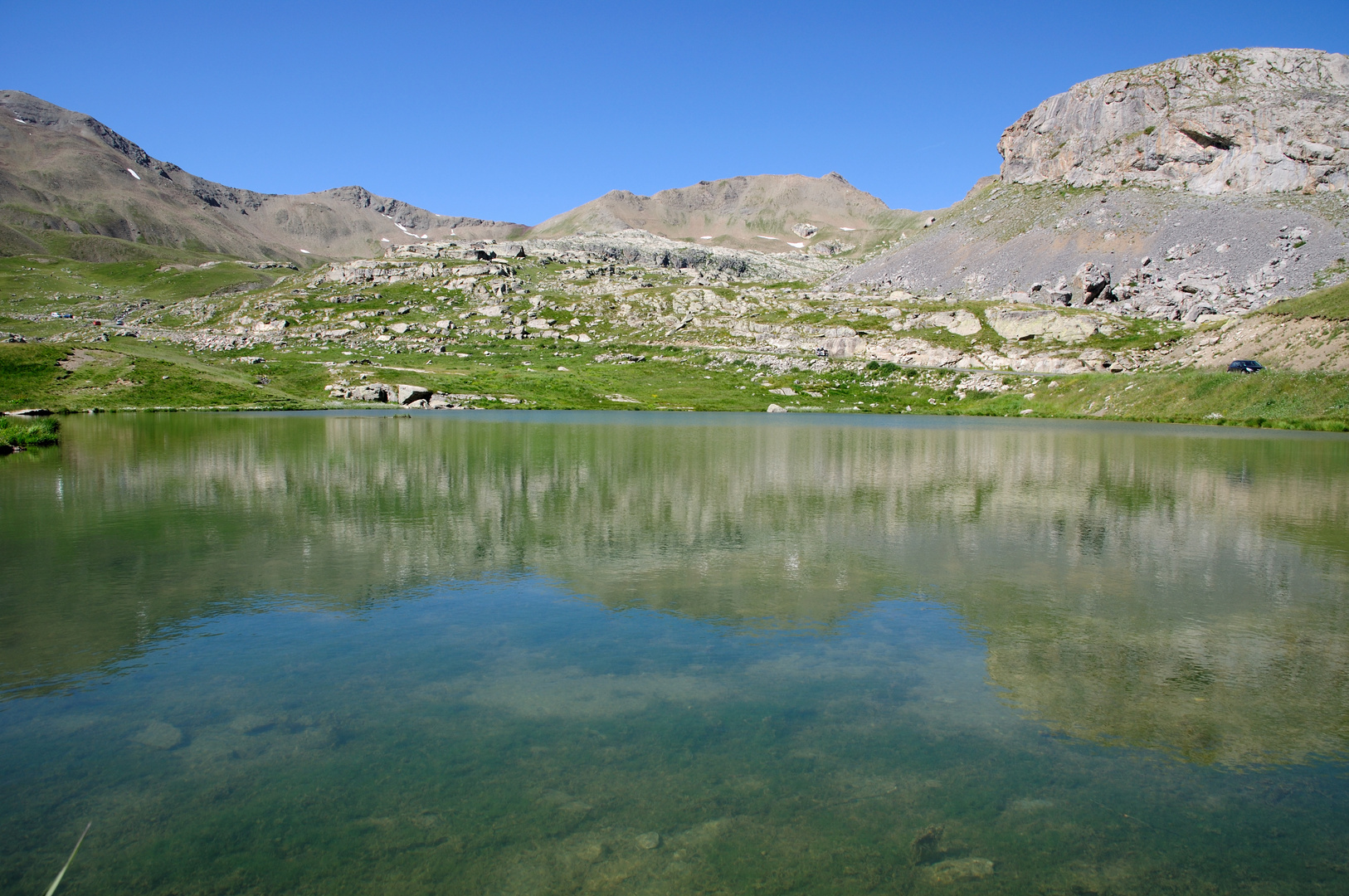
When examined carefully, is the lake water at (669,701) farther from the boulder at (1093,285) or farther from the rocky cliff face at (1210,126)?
the rocky cliff face at (1210,126)

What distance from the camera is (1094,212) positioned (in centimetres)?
14350

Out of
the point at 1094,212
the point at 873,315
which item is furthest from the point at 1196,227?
the point at 873,315

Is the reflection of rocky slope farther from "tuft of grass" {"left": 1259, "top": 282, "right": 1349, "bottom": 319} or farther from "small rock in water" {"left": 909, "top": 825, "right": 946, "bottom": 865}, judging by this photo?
"tuft of grass" {"left": 1259, "top": 282, "right": 1349, "bottom": 319}

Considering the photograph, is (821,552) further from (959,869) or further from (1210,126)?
(1210,126)

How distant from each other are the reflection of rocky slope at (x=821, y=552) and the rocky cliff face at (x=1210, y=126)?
13887 cm

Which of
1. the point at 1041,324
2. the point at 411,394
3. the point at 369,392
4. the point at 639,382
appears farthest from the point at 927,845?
the point at 1041,324

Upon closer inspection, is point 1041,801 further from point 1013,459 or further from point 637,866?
point 1013,459

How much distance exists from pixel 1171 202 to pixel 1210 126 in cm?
1943

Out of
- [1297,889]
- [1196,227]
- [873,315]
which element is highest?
[1196,227]

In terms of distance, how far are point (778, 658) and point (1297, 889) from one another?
5.44 metres

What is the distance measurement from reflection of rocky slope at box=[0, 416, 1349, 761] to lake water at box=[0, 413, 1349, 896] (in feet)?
0.35

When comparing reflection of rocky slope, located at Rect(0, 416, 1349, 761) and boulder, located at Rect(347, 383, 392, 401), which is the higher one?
boulder, located at Rect(347, 383, 392, 401)

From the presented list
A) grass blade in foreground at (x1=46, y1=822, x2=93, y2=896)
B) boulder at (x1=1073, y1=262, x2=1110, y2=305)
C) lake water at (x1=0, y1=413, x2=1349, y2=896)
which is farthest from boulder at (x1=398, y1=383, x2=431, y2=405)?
boulder at (x1=1073, y1=262, x2=1110, y2=305)

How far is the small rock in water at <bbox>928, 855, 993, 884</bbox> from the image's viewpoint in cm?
549
